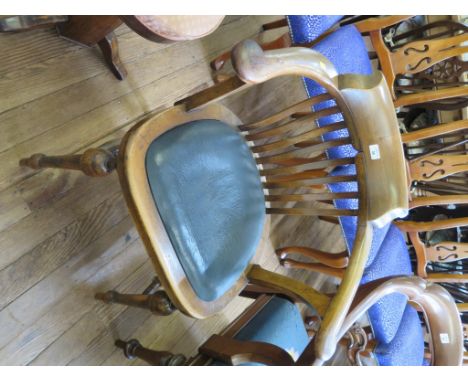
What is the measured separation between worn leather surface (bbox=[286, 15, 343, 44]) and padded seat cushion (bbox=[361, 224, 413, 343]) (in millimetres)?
734

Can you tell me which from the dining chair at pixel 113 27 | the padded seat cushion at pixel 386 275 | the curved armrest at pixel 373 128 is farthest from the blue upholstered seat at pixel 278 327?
the dining chair at pixel 113 27

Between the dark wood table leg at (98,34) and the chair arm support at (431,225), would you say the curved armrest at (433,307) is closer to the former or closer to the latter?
the chair arm support at (431,225)

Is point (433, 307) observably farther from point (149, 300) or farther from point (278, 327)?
point (149, 300)

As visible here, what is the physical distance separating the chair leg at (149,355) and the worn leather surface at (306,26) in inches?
37.8

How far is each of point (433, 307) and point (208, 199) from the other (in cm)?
55

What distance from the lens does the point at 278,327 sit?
3.44 feet

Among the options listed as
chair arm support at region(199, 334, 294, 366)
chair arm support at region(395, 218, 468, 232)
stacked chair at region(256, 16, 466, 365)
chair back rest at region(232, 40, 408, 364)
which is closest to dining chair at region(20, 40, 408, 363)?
chair back rest at region(232, 40, 408, 364)

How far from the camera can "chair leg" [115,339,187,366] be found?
0.99 metres

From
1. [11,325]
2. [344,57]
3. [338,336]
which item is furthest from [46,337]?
[344,57]

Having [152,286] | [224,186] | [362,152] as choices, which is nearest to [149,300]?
[152,286]

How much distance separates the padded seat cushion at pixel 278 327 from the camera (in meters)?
1.02

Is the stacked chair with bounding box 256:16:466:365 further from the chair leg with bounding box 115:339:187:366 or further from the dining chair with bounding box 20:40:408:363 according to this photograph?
the chair leg with bounding box 115:339:187:366
